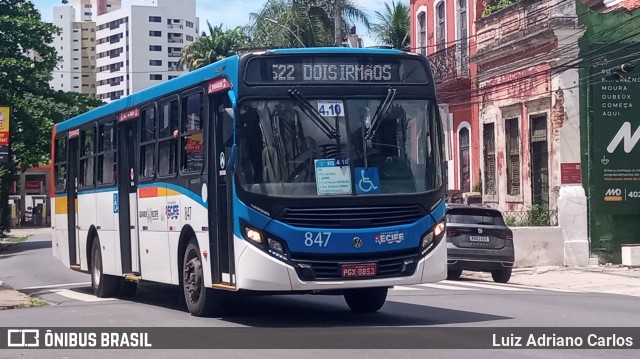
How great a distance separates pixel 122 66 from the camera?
136 metres

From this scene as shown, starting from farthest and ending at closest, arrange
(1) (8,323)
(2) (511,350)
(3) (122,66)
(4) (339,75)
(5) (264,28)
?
1. (3) (122,66)
2. (5) (264,28)
3. (1) (8,323)
4. (4) (339,75)
5. (2) (511,350)

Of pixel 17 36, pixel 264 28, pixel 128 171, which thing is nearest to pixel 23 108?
pixel 17 36

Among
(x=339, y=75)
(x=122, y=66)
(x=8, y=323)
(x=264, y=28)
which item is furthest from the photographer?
(x=122, y=66)

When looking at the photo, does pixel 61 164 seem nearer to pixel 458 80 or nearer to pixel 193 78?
pixel 193 78

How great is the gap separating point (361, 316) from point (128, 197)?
190 inches

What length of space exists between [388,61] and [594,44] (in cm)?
1625

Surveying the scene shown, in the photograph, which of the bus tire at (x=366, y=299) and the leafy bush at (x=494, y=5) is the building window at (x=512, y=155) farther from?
the bus tire at (x=366, y=299)

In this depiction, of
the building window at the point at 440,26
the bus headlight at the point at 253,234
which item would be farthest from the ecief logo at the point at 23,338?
the building window at the point at 440,26

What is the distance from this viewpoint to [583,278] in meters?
24.0

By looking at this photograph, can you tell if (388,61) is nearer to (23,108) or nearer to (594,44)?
(594,44)

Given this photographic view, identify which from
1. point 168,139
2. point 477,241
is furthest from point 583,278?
point 168,139

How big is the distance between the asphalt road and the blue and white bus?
2.37 feet

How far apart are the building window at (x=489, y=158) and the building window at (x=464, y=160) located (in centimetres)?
161

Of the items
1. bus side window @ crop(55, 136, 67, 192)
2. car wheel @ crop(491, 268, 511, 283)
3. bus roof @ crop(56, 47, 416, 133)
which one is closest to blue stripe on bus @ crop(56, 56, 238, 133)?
bus roof @ crop(56, 47, 416, 133)
